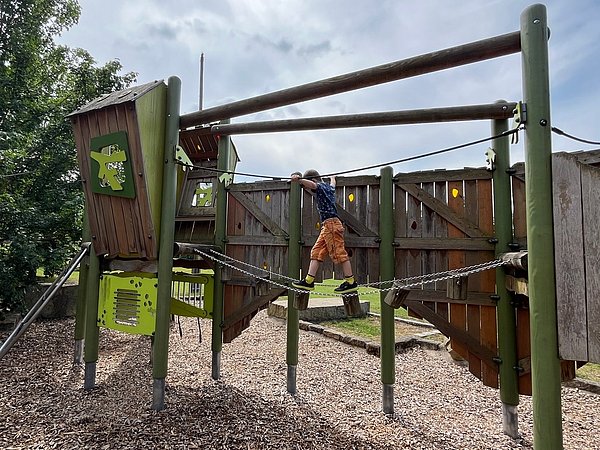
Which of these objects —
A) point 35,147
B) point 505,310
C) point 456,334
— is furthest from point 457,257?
point 35,147

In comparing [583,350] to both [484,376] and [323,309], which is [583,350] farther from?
[323,309]

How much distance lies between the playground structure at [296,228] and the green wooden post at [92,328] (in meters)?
0.01

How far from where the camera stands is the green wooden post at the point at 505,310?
139 inches

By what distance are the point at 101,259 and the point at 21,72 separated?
6.38 m

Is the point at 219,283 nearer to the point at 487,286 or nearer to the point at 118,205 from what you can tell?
the point at 118,205

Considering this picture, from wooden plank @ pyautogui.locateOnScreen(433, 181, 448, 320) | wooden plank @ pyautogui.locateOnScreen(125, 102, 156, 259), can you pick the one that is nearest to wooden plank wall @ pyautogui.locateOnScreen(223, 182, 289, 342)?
wooden plank @ pyautogui.locateOnScreen(125, 102, 156, 259)

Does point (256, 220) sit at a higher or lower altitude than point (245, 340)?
higher

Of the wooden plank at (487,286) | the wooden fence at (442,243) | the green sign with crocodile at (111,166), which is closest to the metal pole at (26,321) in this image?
the green sign with crocodile at (111,166)

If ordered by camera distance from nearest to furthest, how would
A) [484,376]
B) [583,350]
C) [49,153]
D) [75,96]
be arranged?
[583,350] → [484,376] → [49,153] → [75,96]

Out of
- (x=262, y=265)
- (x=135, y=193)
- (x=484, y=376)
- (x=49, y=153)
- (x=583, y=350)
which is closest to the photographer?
(x=583, y=350)

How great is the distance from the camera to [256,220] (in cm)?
491

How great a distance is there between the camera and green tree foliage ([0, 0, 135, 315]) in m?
7.02

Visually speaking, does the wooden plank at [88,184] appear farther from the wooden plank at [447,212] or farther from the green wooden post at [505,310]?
the green wooden post at [505,310]

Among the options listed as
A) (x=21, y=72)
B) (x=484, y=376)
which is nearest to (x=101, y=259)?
(x=484, y=376)
